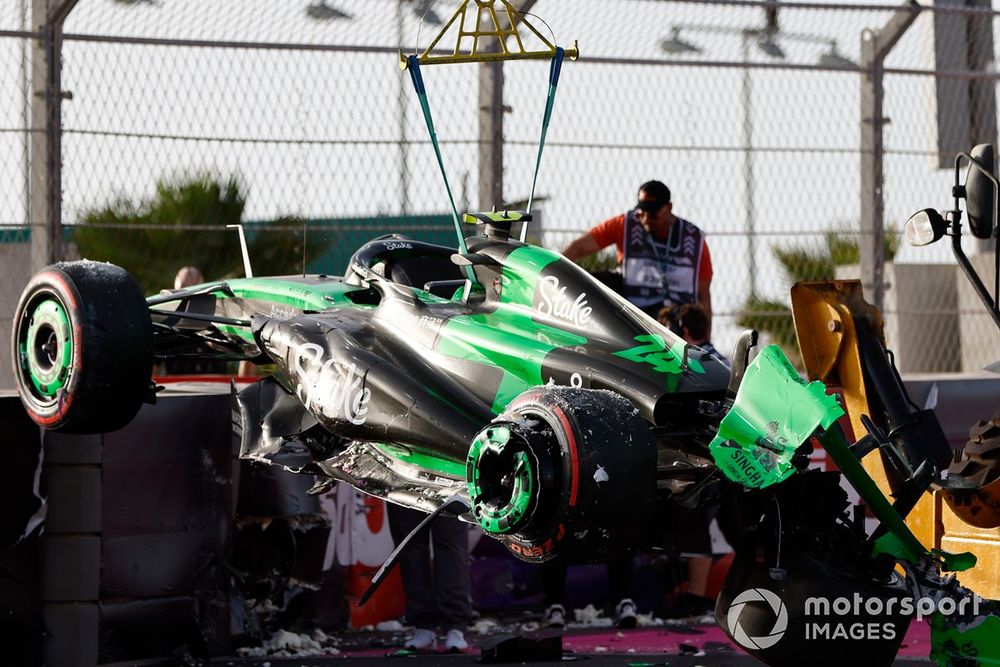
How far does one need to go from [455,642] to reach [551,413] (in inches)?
115

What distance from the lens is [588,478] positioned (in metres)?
4.94

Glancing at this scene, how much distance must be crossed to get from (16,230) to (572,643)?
12.4ft

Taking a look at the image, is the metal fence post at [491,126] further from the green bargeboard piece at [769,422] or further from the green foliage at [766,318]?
the green bargeboard piece at [769,422]

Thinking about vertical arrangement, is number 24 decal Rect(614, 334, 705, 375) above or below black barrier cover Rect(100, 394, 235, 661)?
above

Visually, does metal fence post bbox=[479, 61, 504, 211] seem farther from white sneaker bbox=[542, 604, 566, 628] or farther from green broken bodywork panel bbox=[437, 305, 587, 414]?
Result: green broken bodywork panel bbox=[437, 305, 587, 414]

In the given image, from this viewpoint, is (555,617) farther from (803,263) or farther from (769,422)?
(769,422)

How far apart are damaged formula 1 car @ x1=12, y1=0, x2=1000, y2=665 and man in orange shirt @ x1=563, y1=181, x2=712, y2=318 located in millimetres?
1870

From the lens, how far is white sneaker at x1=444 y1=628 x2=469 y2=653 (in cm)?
766

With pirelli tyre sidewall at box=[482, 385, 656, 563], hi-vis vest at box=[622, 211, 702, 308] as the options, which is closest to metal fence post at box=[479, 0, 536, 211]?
hi-vis vest at box=[622, 211, 702, 308]

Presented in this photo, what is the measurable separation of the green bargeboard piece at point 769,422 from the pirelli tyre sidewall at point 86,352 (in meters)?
2.80

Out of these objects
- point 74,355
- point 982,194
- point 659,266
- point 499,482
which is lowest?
point 499,482

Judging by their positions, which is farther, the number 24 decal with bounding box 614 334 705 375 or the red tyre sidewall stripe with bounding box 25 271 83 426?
the red tyre sidewall stripe with bounding box 25 271 83 426

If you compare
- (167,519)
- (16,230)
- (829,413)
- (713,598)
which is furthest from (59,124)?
(829,413)

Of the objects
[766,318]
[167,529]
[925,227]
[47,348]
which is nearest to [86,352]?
[47,348]
